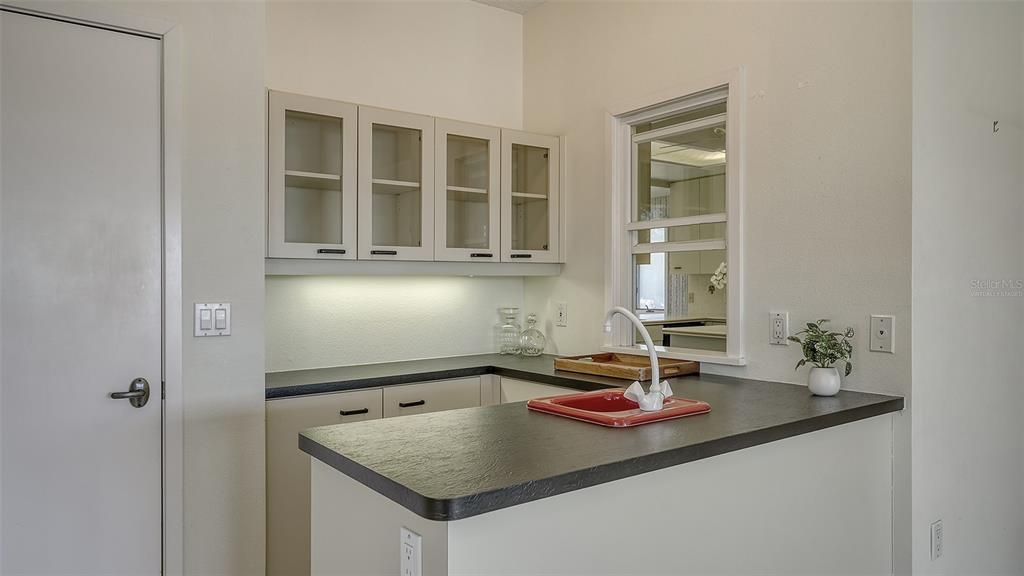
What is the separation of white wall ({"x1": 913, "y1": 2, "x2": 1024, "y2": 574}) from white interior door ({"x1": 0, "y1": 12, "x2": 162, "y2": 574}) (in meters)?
2.45

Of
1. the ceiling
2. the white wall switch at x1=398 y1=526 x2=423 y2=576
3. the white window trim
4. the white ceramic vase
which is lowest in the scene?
the white wall switch at x1=398 y1=526 x2=423 y2=576

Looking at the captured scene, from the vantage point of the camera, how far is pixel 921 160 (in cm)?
221

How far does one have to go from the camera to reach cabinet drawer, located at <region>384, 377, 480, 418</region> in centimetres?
291

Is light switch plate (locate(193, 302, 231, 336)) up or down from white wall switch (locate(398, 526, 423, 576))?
up

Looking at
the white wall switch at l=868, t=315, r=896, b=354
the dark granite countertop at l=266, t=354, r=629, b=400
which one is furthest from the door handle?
the white wall switch at l=868, t=315, r=896, b=354

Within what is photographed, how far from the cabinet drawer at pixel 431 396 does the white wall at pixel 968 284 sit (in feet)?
5.80

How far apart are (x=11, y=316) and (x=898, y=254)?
→ 271 centimetres

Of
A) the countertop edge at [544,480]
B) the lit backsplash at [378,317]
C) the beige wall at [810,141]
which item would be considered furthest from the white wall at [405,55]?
the countertop edge at [544,480]

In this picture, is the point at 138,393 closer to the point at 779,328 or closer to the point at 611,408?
the point at 611,408

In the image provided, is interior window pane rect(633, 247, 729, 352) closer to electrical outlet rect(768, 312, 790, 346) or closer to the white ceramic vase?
electrical outlet rect(768, 312, 790, 346)

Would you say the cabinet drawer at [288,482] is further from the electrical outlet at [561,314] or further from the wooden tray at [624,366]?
the electrical outlet at [561,314]

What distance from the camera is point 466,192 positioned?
326cm

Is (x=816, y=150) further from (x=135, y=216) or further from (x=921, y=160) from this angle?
(x=135, y=216)

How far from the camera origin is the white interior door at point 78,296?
6.66ft
